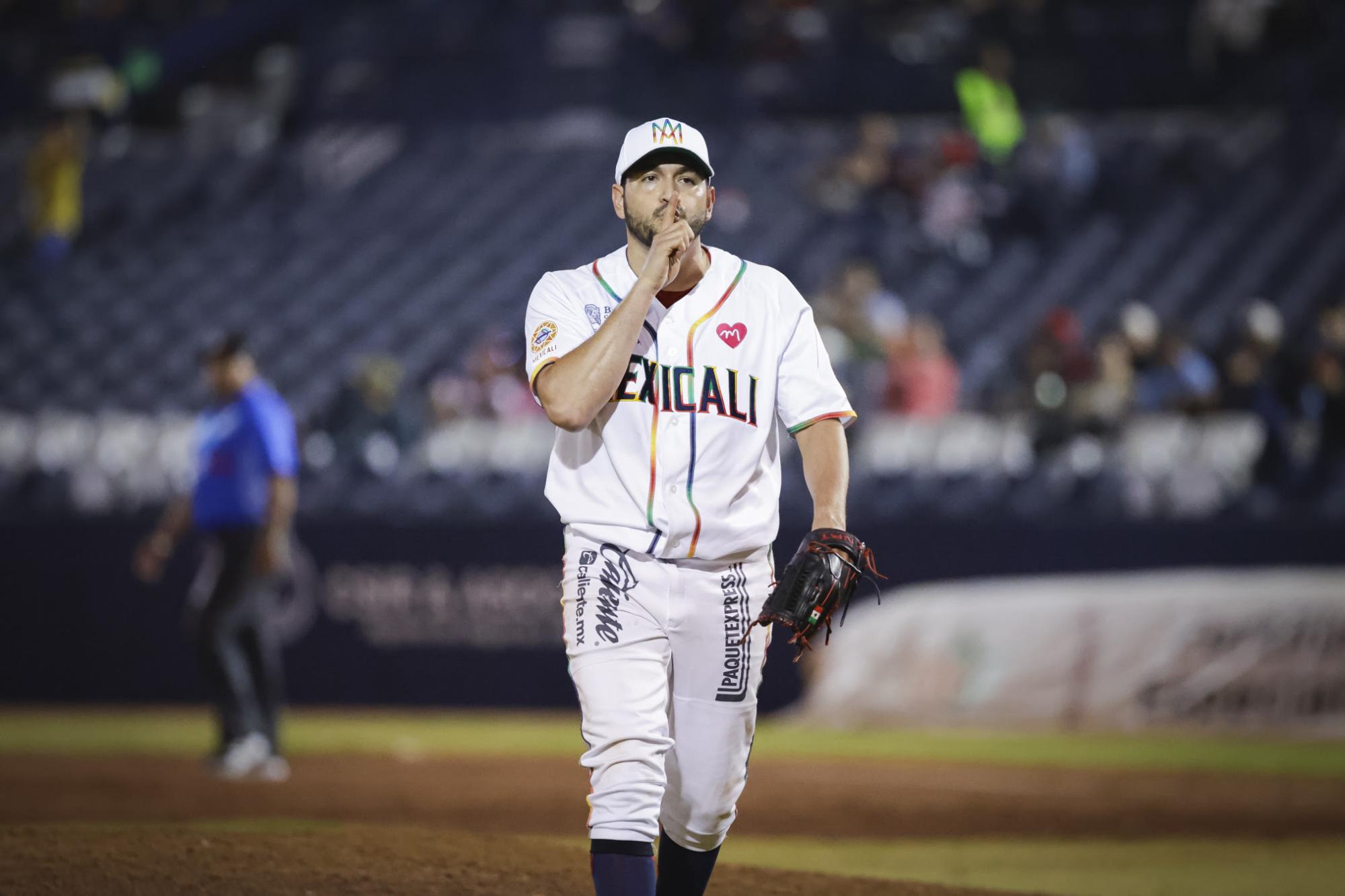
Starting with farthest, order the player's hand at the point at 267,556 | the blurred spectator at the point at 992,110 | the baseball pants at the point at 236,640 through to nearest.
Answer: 1. the blurred spectator at the point at 992,110
2. the player's hand at the point at 267,556
3. the baseball pants at the point at 236,640

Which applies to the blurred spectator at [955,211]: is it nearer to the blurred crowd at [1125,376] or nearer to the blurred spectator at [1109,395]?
the blurred crowd at [1125,376]

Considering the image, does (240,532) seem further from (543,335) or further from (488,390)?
(543,335)

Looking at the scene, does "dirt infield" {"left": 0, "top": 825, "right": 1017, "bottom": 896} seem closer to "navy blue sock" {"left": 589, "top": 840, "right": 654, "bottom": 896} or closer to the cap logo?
"navy blue sock" {"left": 589, "top": 840, "right": 654, "bottom": 896}

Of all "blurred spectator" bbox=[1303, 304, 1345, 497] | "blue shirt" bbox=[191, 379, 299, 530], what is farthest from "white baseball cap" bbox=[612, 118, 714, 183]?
"blurred spectator" bbox=[1303, 304, 1345, 497]

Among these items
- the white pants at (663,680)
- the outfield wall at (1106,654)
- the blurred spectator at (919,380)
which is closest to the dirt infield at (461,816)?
the white pants at (663,680)

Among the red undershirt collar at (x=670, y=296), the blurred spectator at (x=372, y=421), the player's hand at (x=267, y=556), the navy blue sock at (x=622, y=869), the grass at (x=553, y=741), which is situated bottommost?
the grass at (x=553, y=741)

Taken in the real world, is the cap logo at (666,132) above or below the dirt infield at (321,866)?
above

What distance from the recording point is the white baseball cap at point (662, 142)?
3869 millimetres

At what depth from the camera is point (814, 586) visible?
150 inches

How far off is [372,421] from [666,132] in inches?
382

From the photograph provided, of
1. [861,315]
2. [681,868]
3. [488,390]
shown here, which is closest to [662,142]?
[681,868]

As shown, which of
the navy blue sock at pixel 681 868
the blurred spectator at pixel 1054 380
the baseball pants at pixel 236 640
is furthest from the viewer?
the blurred spectator at pixel 1054 380

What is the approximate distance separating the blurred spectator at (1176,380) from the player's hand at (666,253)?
27.1 ft

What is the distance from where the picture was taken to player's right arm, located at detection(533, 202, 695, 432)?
373cm
